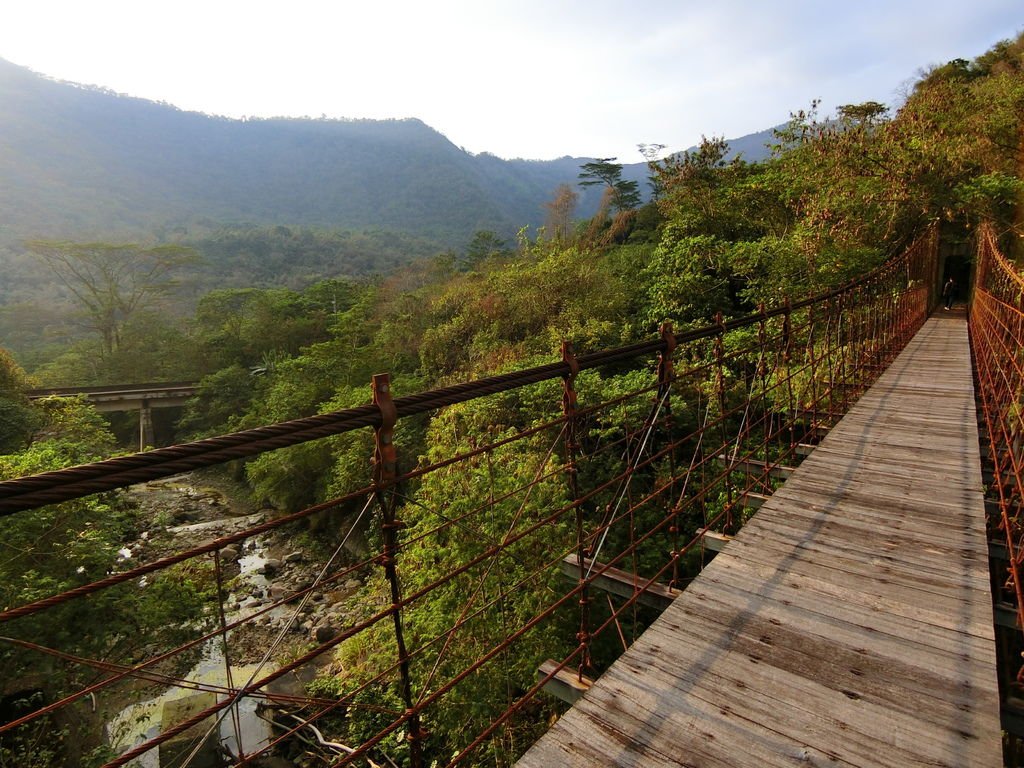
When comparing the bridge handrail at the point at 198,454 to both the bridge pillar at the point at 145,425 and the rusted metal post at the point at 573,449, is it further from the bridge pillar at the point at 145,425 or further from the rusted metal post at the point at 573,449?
the bridge pillar at the point at 145,425

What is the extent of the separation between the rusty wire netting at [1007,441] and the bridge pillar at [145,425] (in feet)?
84.5

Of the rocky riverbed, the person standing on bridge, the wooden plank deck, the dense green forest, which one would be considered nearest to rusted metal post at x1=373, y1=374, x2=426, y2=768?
the wooden plank deck

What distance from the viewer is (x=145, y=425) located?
21.6 metres

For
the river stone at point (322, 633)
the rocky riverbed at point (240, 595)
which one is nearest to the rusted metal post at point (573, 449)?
the rocky riverbed at point (240, 595)

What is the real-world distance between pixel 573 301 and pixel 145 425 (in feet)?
64.0

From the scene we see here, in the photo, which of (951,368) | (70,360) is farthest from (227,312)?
(951,368)

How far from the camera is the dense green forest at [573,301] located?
8547mm

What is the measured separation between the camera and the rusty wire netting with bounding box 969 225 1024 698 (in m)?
2.33

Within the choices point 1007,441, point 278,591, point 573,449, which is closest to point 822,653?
point 573,449

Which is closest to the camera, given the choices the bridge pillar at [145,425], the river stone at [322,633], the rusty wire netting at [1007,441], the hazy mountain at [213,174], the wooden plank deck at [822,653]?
the wooden plank deck at [822,653]

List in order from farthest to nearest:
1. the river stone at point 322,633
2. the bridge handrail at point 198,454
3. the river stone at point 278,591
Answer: the river stone at point 278,591 < the river stone at point 322,633 < the bridge handrail at point 198,454

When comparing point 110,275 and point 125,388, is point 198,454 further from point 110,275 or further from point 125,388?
point 110,275

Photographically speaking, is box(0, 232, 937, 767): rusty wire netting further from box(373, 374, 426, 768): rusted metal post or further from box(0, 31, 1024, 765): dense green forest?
box(0, 31, 1024, 765): dense green forest

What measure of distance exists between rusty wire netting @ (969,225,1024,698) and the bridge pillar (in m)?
25.7
